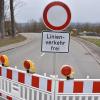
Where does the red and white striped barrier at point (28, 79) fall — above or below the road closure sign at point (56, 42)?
below

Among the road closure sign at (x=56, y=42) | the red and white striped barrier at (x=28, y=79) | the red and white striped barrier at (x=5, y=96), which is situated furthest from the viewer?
the red and white striped barrier at (x=5, y=96)

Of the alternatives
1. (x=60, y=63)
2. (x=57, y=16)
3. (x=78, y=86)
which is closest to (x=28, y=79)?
(x=78, y=86)

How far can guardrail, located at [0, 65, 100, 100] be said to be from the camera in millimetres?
6828

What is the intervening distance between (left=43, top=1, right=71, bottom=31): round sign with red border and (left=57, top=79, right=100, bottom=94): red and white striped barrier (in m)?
1.15

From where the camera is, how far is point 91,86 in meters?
6.86

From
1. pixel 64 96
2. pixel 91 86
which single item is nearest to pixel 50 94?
pixel 64 96

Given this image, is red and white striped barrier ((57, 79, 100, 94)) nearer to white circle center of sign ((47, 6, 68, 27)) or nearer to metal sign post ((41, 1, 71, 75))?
metal sign post ((41, 1, 71, 75))

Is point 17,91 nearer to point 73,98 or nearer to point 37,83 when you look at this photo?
point 37,83

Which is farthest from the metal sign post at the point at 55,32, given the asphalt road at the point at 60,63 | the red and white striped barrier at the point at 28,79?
the asphalt road at the point at 60,63

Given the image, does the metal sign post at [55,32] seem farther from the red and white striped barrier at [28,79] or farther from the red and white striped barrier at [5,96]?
the red and white striped barrier at [5,96]

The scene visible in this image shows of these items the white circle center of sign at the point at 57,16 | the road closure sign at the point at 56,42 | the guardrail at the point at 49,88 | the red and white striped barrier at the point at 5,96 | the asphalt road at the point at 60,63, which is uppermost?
the white circle center of sign at the point at 57,16

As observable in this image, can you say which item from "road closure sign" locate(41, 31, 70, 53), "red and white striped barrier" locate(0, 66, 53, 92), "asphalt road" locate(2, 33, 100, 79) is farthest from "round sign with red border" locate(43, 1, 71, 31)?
"asphalt road" locate(2, 33, 100, 79)

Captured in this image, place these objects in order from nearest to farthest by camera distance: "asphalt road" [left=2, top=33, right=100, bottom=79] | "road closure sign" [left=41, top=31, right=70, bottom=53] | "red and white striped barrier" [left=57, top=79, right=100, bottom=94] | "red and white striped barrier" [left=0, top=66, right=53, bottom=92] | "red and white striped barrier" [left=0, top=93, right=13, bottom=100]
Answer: "red and white striped barrier" [left=57, top=79, right=100, bottom=94] < "red and white striped barrier" [left=0, top=66, right=53, bottom=92] < "road closure sign" [left=41, top=31, right=70, bottom=53] < "red and white striped barrier" [left=0, top=93, right=13, bottom=100] < "asphalt road" [left=2, top=33, right=100, bottom=79]

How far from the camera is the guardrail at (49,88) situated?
22.4 ft
